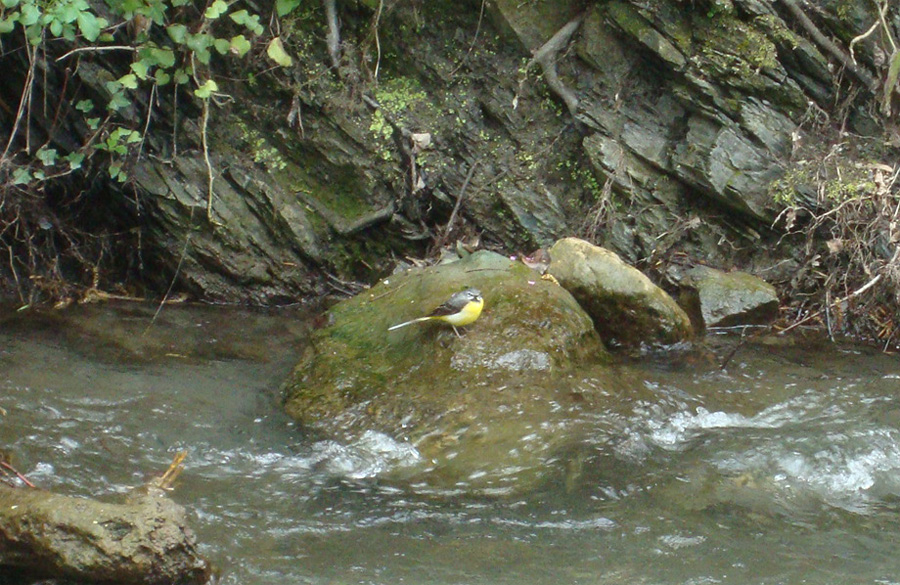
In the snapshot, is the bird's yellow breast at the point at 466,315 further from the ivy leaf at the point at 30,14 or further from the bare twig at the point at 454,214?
the ivy leaf at the point at 30,14

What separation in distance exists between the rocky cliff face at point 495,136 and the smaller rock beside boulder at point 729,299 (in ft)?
1.28

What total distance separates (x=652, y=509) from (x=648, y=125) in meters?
4.08

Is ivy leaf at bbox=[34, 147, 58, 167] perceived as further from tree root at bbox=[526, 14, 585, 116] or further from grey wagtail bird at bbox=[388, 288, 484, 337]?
tree root at bbox=[526, 14, 585, 116]

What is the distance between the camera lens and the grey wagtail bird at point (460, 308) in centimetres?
515

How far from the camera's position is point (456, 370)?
5.21m

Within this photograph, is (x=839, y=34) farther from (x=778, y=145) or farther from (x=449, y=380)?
(x=449, y=380)

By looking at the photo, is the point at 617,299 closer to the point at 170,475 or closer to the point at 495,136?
the point at 495,136

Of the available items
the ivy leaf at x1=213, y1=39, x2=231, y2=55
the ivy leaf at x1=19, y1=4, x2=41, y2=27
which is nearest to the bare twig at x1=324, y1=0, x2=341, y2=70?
the ivy leaf at x1=213, y1=39, x2=231, y2=55

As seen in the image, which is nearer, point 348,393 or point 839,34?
point 348,393

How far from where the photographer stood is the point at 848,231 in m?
6.85

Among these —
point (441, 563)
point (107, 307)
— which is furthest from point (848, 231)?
point (107, 307)

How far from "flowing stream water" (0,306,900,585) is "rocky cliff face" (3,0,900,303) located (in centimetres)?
119

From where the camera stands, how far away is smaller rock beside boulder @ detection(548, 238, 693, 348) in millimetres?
6172

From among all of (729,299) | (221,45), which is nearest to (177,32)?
(221,45)
